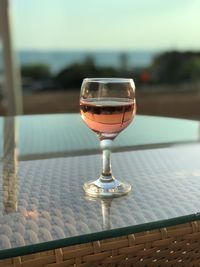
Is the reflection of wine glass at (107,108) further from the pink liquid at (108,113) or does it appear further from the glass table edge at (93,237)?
the glass table edge at (93,237)

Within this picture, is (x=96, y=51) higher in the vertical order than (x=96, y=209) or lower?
lower

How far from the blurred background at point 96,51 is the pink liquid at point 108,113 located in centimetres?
253

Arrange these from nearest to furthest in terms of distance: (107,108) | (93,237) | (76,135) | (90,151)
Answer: (93,237), (107,108), (90,151), (76,135)

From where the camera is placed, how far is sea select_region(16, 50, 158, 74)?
332 cm

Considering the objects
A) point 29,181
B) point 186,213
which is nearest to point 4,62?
point 29,181

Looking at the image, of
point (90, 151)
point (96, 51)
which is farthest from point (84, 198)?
point (96, 51)

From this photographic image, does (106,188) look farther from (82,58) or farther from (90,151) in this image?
(82,58)

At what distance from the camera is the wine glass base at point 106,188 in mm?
579

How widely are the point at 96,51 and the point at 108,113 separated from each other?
9.57 ft

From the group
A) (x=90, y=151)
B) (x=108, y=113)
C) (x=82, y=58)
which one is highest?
(x=108, y=113)

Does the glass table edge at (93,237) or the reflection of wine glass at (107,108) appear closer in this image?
the glass table edge at (93,237)

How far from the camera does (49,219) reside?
0.50 metres

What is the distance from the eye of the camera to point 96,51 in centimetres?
341

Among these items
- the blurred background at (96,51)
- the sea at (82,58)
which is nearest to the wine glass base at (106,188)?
the blurred background at (96,51)
